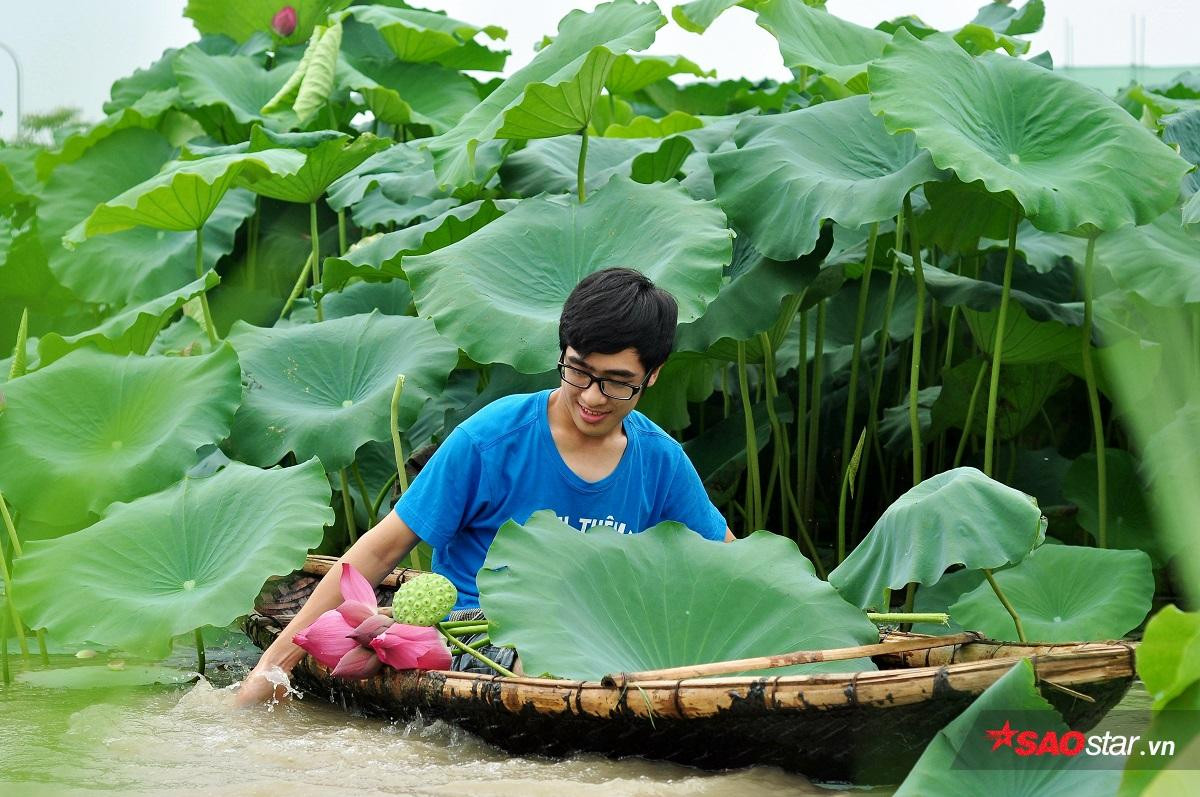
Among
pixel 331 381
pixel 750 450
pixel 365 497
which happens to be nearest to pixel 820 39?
pixel 750 450

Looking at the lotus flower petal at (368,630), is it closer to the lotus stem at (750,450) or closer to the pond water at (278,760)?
the pond water at (278,760)

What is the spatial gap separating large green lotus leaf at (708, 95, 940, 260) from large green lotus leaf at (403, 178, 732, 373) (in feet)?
0.33

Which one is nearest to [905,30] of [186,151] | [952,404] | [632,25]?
[632,25]

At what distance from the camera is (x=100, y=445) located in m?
3.43

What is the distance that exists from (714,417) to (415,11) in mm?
2756

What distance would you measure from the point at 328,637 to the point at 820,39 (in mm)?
2360

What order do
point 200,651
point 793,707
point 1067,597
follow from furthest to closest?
1. point 200,651
2. point 1067,597
3. point 793,707

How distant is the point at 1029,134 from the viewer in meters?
3.23

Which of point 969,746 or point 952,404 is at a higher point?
point 952,404

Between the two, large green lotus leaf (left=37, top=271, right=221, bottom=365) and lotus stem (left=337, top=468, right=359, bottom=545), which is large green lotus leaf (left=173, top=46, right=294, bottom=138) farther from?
lotus stem (left=337, top=468, right=359, bottom=545)

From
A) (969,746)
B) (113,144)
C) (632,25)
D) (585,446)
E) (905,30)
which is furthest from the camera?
(113,144)

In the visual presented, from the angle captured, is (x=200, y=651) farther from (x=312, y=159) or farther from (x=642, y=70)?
(x=642, y=70)

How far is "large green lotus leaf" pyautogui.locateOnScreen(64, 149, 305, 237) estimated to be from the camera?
12.0ft

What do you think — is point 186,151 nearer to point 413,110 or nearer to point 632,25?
point 413,110
